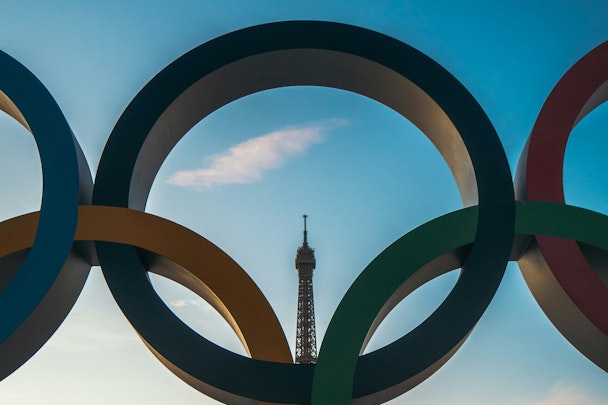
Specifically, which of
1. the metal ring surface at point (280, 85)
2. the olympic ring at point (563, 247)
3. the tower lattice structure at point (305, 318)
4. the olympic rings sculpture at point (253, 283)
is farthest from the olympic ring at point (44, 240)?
the tower lattice structure at point (305, 318)

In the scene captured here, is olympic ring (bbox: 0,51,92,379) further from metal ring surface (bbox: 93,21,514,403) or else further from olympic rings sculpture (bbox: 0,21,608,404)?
metal ring surface (bbox: 93,21,514,403)

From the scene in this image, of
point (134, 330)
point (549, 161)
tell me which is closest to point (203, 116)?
point (134, 330)

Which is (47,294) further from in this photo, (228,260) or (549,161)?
(549,161)

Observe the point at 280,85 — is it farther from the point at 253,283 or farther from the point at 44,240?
the point at 44,240

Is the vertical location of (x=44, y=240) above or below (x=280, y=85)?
below

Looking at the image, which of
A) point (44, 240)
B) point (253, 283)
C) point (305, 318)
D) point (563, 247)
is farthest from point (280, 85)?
point (305, 318)

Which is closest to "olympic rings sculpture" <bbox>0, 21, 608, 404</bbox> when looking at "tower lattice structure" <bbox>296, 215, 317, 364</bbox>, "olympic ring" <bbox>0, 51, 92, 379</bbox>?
"olympic ring" <bbox>0, 51, 92, 379</bbox>
